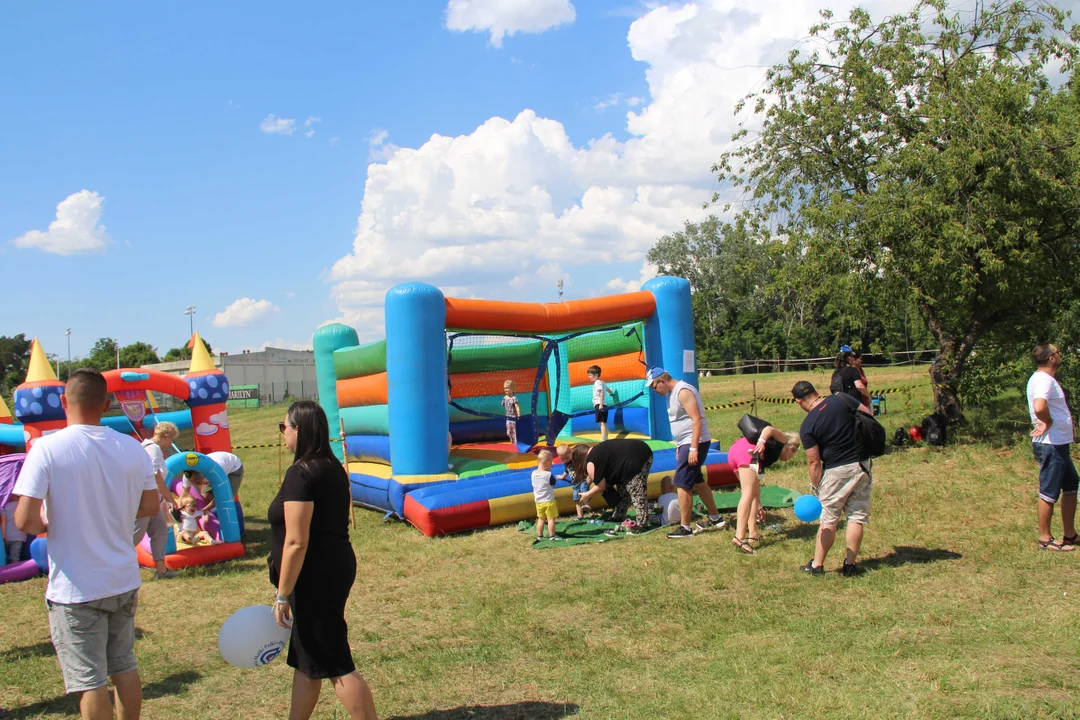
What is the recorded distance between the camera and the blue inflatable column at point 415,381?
8.80 metres

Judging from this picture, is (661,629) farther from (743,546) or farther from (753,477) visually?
(753,477)

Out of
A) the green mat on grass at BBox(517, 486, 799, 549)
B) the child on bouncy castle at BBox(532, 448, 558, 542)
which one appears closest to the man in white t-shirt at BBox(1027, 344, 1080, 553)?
the green mat on grass at BBox(517, 486, 799, 549)

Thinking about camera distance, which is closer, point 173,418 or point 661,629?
point 661,629

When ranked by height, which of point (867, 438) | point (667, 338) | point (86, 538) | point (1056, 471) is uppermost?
point (667, 338)

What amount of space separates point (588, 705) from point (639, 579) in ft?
7.26

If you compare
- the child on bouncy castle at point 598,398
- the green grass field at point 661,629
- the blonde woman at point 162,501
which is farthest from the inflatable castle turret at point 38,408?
the child on bouncy castle at point 598,398

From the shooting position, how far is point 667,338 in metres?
10.6

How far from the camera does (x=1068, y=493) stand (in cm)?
618

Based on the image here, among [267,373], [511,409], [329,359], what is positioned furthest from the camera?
[267,373]

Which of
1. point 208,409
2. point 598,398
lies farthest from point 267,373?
point 598,398

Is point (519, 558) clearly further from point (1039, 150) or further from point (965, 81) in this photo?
point (965, 81)

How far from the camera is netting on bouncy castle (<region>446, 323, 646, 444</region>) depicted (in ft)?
37.6

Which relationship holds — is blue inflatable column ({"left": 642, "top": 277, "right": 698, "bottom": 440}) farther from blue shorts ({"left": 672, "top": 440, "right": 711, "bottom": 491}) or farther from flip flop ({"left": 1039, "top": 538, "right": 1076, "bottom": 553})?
flip flop ({"left": 1039, "top": 538, "right": 1076, "bottom": 553})

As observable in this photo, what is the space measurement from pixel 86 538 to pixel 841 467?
465cm
